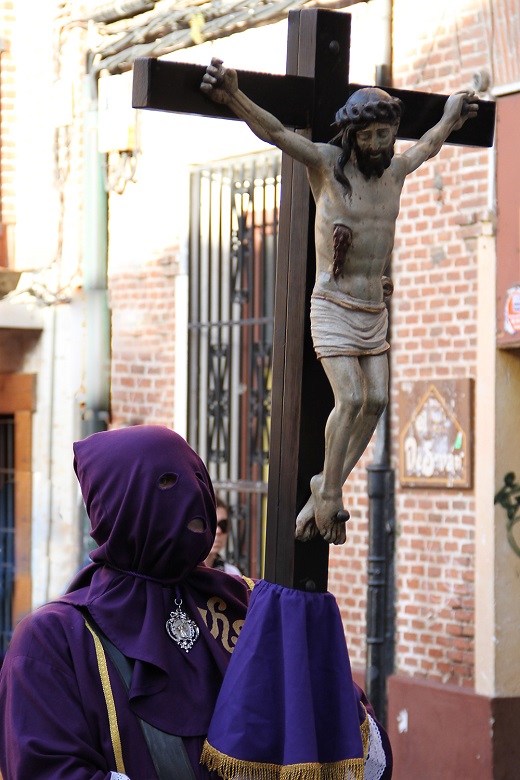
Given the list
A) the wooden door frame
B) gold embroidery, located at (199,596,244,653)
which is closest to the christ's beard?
gold embroidery, located at (199,596,244,653)

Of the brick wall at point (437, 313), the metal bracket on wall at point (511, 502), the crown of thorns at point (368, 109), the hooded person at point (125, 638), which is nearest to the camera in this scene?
the hooded person at point (125, 638)

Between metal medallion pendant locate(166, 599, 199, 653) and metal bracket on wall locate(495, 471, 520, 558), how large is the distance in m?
4.42

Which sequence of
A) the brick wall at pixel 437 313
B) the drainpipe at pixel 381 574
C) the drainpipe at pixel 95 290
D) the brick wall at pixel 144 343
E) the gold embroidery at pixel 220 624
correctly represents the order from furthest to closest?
the drainpipe at pixel 95 290 < the brick wall at pixel 144 343 < the drainpipe at pixel 381 574 < the brick wall at pixel 437 313 < the gold embroidery at pixel 220 624

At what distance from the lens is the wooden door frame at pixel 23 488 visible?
1091 centimetres

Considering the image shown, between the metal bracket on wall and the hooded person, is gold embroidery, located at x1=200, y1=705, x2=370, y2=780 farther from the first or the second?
the metal bracket on wall

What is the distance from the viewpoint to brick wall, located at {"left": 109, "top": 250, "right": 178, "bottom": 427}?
9555mm

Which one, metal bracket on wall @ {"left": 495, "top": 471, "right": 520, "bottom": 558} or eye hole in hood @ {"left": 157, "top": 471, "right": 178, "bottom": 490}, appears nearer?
eye hole in hood @ {"left": 157, "top": 471, "right": 178, "bottom": 490}

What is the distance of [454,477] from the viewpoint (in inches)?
290

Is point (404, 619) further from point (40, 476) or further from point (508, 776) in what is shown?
point (40, 476)

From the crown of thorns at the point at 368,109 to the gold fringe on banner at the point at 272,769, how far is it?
4.05 ft

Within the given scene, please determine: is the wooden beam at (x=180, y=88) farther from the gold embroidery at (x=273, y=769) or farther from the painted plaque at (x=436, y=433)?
the painted plaque at (x=436, y=433)

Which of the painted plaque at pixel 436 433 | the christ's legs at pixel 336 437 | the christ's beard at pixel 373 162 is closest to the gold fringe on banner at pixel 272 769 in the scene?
the christ's legs at pixel 336 437

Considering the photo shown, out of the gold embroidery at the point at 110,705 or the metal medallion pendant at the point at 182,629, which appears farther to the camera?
the metal medallion pendant at the point at 182,629

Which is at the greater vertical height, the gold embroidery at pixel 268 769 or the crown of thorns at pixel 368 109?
the crown of thorns at pixel 368 109
